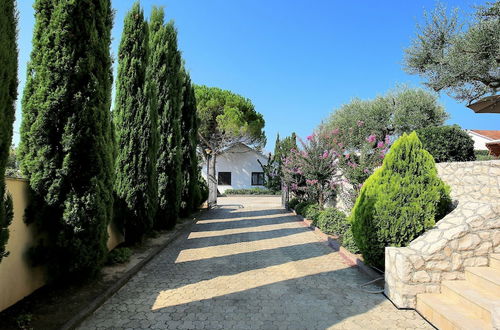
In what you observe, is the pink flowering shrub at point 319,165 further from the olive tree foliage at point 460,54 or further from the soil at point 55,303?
the soil at point 55,303

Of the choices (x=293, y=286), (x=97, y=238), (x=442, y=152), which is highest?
(x=442, y=152)

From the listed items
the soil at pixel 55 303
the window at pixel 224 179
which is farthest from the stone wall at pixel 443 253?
the window at pixel 224 179

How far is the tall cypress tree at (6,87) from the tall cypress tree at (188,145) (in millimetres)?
8965

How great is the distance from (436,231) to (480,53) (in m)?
6.27

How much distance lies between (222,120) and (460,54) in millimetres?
21521

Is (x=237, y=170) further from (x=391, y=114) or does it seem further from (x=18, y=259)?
(x=18, y=259)

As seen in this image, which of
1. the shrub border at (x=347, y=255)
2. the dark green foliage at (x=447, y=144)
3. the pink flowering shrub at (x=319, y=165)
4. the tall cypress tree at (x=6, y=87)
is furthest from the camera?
the pink flowering shrub at (x=319, y=165)

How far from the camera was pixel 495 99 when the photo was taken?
6738 mm

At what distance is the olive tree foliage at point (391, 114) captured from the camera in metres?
17.9

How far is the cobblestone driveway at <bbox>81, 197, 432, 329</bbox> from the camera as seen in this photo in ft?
11.2

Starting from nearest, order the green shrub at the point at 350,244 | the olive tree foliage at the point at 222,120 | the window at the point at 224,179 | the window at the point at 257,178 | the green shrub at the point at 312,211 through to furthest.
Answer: the green shrub at the point at 350,244 < the green shrub at the point at 312,211 < the olive tree foliage at the point at 222,120 < the window at the point at 224,179 < the window at the point at 257,178

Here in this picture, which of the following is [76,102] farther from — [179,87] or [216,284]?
[179,87]

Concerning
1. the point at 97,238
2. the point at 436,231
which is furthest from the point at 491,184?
the point at 97,238

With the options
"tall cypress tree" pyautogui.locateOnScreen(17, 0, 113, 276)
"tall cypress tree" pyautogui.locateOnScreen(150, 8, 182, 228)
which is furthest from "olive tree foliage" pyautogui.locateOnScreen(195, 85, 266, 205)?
"tall cypress tree" pyautogui.locateOnScreen(17, 0, 113, 276)
